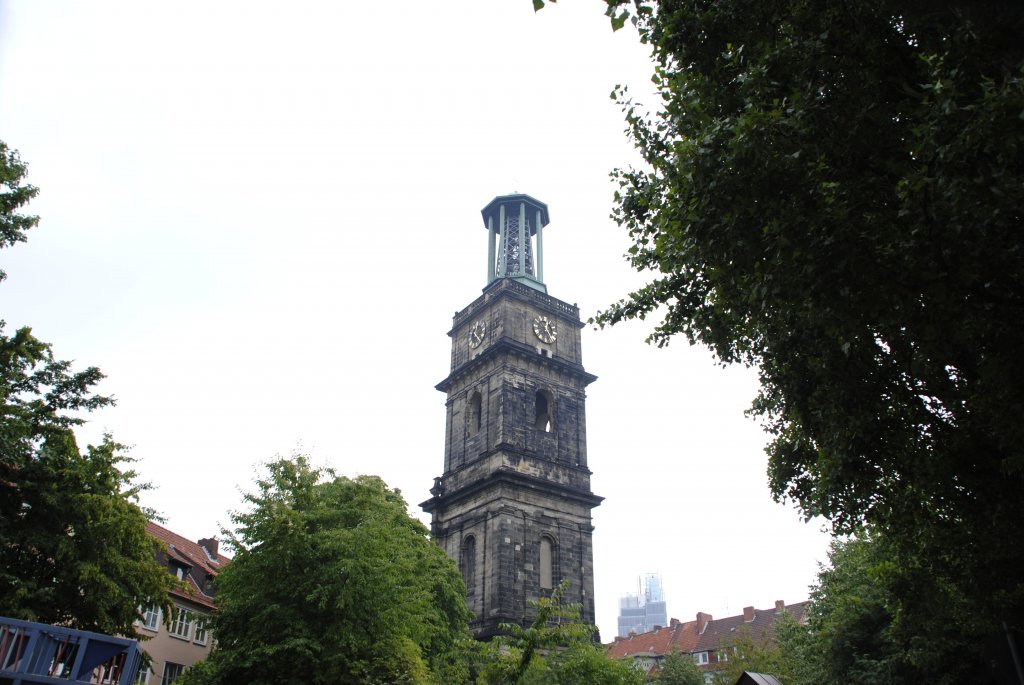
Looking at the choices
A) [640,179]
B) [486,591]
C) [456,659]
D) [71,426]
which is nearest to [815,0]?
[640,179]

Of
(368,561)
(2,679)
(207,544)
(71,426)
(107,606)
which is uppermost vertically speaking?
(207,544)

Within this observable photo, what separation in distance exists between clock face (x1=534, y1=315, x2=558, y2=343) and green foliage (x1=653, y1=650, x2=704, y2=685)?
17295 millimetres

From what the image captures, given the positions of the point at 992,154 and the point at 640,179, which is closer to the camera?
the point at 992,154

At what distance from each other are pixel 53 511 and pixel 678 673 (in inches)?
1229

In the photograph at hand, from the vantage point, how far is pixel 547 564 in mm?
36812

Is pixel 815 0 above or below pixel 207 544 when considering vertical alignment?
below

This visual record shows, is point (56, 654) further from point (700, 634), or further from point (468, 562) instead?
point (700, 634)

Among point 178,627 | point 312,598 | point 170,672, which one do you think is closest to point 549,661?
point 312,598

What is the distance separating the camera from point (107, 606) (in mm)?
16609

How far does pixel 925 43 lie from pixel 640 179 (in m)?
4.54

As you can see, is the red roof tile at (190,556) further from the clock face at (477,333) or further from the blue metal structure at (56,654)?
the blue metal structure at (56,654)

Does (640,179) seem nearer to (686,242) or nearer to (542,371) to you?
(686,242)

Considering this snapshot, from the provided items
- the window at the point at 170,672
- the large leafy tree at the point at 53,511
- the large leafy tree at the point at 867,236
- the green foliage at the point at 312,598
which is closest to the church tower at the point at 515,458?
the window at the point at 170,672

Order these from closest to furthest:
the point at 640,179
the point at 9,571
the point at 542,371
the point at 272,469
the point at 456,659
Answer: the point at 640,179, the point at 9,571, the point at 272,469, the point at 456,659, the point at 542,371
